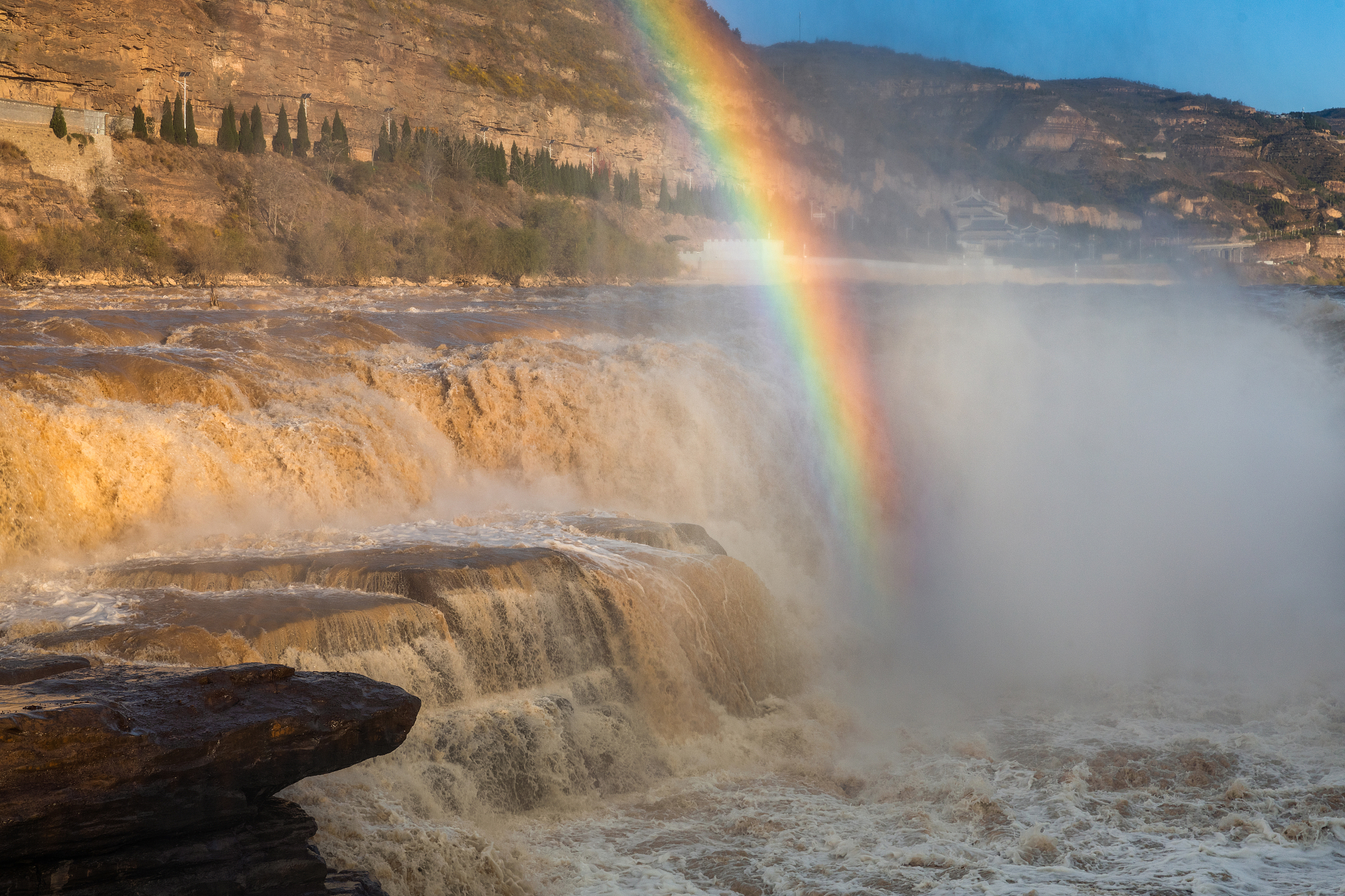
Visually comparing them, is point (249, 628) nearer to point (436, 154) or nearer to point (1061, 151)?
point (436, 154)

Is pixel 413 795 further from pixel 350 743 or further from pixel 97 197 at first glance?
pixel 97 197

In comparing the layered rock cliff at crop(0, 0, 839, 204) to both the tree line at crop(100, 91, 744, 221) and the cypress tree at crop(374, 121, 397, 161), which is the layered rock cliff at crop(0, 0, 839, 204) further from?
the cypress tree at crop(374, 121, 397, 161)

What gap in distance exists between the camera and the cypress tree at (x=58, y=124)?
139ft

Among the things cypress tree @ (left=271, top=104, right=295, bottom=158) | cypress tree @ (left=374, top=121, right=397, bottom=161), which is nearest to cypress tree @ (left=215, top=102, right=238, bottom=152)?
cypress tree @ (left=271, top=104, right=295, bottom=158)

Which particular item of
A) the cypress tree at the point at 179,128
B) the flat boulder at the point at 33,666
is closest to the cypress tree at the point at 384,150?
the cypress tree at the point at 179,128

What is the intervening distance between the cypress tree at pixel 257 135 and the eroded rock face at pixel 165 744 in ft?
171

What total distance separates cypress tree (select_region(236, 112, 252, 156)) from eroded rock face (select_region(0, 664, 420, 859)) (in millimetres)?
51997

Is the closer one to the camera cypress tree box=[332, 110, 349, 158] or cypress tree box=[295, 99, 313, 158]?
cypress tree box=[295, 99, 313, 158]

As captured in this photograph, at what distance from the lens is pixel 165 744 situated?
17.0 feet

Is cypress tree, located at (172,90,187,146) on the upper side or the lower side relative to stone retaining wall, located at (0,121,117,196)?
upper

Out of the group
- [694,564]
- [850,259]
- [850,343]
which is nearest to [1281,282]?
[850,259]

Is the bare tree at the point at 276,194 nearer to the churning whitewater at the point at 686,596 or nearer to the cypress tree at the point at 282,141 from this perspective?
the cypress tree at the point at 282,141

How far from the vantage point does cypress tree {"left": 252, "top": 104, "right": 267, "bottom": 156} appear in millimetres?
53125

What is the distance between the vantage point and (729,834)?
8047 millimetres
